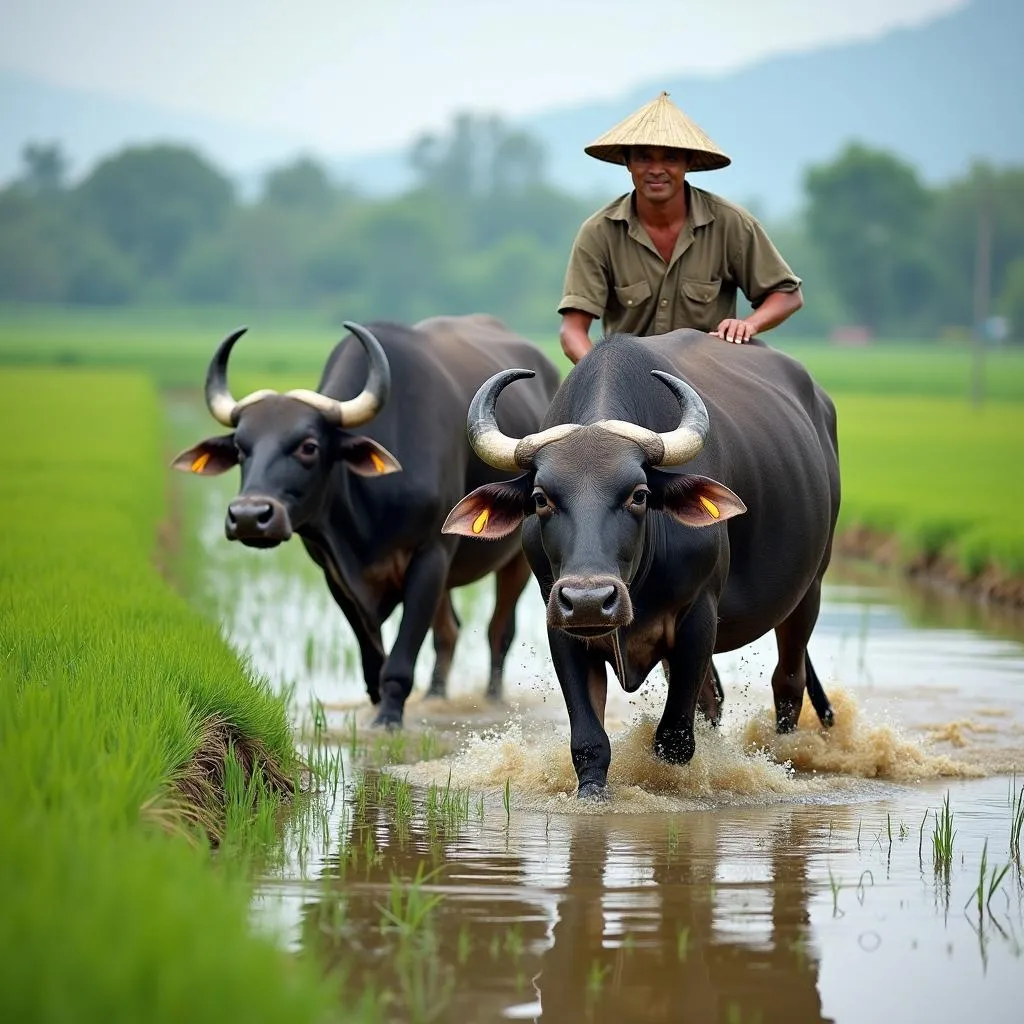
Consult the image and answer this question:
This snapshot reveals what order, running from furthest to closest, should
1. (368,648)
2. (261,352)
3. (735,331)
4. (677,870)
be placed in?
(261,352) → (368,648) → (735,331) → (677,870)

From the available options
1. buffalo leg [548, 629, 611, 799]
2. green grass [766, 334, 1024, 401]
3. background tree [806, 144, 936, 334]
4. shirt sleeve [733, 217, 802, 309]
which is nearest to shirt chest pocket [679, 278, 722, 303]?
shirt sleeve [733, 217, 802, 309]

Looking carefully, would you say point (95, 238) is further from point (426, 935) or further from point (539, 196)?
point (426, 935)

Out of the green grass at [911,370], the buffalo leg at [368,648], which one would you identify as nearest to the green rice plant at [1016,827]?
the buffalo leg at [368,648]

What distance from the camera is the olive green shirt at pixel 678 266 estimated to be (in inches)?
272

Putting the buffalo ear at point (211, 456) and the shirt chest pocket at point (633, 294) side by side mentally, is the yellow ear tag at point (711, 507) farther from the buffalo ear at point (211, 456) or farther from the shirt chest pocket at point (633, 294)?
the buffalo ear at point (211, 456)

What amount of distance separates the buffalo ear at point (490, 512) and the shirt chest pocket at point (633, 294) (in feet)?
5.26

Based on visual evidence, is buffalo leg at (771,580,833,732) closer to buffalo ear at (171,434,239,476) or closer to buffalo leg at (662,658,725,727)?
buffalo leg at (662,658,725,727)

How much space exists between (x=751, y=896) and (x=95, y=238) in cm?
12217

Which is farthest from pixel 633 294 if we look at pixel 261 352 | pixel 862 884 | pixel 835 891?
pixel 261 352

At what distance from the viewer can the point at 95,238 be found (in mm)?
121812

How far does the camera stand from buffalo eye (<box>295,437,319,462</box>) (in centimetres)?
739

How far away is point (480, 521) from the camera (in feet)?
18.6

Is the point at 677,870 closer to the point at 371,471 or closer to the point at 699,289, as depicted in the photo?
the point at 699,289

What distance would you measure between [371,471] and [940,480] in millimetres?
12505
